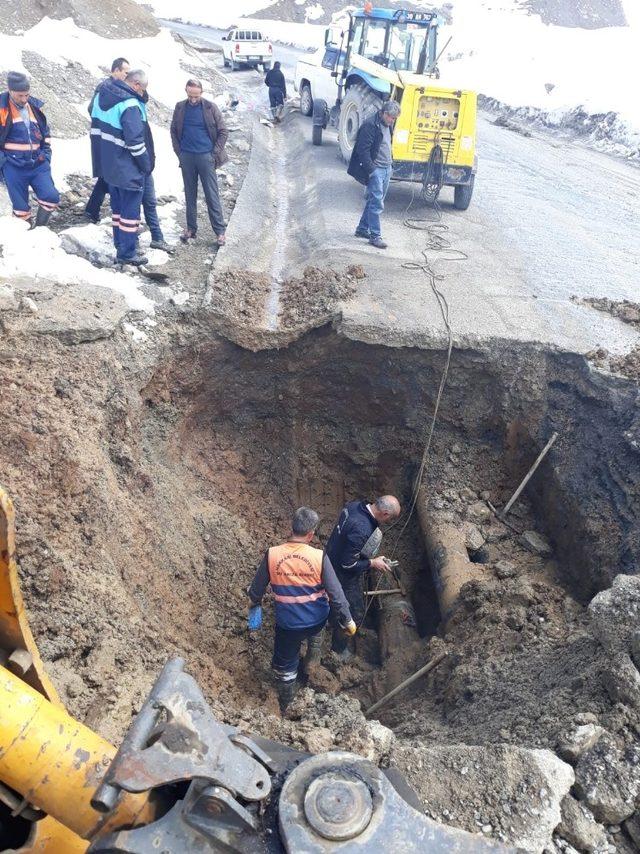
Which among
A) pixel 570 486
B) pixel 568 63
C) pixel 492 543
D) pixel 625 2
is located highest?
pixel 625 2

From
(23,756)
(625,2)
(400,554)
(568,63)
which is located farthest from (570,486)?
(625,2)

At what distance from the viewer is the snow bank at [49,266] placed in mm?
6410

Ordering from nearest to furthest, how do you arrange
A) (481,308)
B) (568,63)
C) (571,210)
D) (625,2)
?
(481,308) < (571,210) < (568,63) < (625,2)

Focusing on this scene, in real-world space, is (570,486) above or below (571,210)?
below

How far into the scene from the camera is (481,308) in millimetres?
7031

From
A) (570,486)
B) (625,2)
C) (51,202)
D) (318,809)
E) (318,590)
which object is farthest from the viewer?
(625,2)

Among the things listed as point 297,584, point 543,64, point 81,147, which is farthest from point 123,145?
point 543,64

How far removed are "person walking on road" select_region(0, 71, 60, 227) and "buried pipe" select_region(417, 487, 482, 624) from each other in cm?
551

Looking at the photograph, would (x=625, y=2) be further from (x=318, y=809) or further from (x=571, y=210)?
(x=318, y=809)

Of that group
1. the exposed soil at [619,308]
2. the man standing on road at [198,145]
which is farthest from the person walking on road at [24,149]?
the exposed soil at [619,308]

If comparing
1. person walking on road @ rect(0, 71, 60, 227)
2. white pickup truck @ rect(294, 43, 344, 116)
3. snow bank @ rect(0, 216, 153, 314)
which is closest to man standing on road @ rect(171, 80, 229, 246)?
person walking on road @ rect(0, 71, 60, 227)

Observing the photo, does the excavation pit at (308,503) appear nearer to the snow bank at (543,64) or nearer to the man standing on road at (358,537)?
the man standing on road at (358,537)

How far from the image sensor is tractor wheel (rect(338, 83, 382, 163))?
10.9m

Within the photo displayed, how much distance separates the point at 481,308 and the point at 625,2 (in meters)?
52.8
